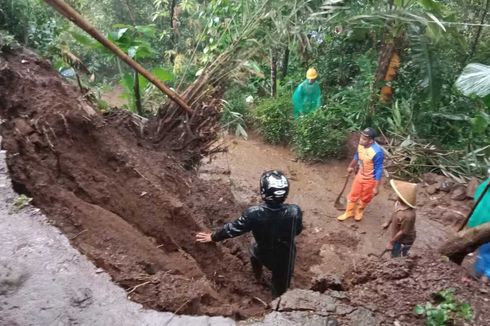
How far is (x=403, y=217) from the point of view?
14.9 feet

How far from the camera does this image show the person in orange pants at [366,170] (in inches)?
248

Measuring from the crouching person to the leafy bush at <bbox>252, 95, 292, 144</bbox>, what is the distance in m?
5.99

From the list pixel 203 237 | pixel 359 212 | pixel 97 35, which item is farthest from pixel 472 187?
pixel 97 35

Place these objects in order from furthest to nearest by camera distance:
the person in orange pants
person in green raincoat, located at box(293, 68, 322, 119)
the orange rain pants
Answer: person in green raincoat, located at box(293, 68, 322, 119), the orange rain pants, the person in orange pants

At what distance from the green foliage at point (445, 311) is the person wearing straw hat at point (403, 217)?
7.20ft

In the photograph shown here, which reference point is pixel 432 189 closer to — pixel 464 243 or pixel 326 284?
pixel 464 243

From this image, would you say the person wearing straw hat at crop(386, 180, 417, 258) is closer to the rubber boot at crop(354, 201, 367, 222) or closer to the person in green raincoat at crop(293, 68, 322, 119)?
the rubber boot at crop(354, 201, 367, 222)

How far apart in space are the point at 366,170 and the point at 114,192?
3.93 metres

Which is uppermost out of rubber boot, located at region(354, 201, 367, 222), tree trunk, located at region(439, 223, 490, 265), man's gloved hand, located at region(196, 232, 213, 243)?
tree trunk, located at region(439, 223, 490, 265)

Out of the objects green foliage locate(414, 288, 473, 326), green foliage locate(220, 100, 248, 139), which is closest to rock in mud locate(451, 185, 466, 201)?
green foliage locate(220, 100, 248, 139)

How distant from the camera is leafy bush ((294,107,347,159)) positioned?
8.84 m

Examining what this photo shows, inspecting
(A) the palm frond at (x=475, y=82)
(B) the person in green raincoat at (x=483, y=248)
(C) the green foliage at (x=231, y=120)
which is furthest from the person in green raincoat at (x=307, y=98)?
(B) the person in green raincoat at (x=483, y=248)

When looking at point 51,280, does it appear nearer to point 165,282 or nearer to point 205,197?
point 165,282

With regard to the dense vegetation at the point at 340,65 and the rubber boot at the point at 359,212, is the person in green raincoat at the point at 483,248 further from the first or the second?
the rubber boot at the point at 359,212
